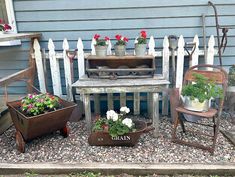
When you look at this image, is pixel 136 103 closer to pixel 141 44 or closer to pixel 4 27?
pixel 141 44

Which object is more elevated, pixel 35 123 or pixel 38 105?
pixel 38 105

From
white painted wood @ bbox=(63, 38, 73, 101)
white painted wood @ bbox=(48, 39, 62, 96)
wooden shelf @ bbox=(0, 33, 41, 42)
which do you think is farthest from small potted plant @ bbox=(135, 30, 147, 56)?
wooden shelf @ bbox=(0, 33, 41, 42)

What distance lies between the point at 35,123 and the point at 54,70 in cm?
118

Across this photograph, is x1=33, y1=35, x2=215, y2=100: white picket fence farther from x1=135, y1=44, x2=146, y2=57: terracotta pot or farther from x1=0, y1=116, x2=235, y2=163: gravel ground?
x1=0, y1=116, x2=235, y2=163: gravel ground

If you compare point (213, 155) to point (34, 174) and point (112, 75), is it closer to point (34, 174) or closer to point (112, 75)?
point (112, 75)

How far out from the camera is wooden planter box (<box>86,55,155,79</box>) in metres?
2.65

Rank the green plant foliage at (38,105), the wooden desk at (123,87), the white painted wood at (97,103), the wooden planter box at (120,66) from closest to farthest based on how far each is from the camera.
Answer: the green plant foliage at (38,105) → the wooden desk at (123,87) → the wooden planter box at (120,66) → the white painted wood at (97,103)

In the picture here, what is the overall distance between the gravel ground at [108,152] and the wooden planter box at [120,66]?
747 millimetres

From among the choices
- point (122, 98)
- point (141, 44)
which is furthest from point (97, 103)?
point (141, 44)

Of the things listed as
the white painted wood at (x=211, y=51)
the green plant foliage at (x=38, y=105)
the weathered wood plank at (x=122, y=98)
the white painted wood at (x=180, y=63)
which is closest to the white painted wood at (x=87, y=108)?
the green plant foliage at (x=38, y=105)

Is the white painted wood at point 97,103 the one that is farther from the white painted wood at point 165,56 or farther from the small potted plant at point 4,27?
the small potted plant at point 4,27

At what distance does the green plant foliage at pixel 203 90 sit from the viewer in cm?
230

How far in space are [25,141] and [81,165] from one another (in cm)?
→ 73

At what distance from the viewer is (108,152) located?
2402mm
